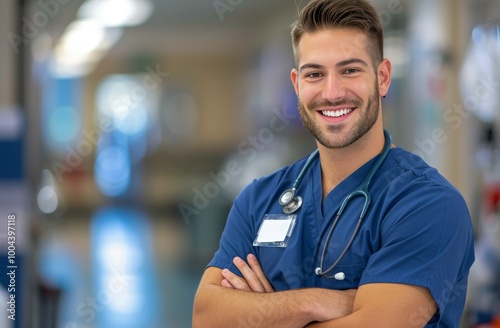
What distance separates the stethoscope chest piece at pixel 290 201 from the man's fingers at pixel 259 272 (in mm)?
136

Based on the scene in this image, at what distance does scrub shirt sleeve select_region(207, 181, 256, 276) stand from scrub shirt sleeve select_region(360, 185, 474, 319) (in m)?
0.37

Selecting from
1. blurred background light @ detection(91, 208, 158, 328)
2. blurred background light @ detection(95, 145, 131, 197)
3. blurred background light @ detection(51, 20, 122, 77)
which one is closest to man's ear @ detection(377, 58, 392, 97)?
blurred background light @ detection(91, 208, 158, 328)

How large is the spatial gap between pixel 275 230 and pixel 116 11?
816 cm

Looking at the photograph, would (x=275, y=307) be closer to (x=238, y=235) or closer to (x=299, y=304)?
(x=299, y=304)

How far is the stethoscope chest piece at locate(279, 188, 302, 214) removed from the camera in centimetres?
174

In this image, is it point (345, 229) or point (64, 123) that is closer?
point (345, 229)

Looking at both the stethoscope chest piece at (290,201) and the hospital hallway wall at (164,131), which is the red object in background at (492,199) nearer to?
the hospital hallway wall at (164,131)

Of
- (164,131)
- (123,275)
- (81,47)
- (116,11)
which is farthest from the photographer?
(164,131)

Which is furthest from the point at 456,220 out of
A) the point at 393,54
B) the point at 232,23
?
the point at 232,23

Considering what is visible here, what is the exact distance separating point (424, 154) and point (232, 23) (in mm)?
8161

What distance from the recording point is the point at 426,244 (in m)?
1.49

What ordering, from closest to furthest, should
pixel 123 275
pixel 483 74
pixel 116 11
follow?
pixel 483 74 < pixel 123 275 < pixel 116 11

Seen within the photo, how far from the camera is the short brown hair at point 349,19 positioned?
163cm

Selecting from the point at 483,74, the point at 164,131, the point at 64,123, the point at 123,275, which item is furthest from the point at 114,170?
the point at 483,74
